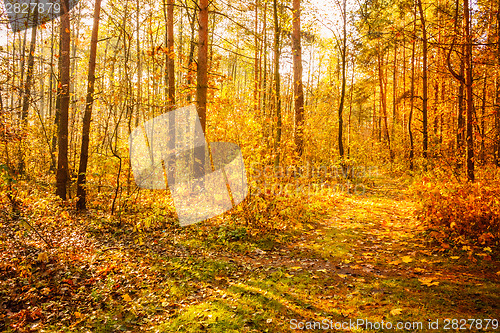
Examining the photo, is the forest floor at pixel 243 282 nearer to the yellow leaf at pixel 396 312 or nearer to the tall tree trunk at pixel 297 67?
the yellow leaf at pixel 396 312

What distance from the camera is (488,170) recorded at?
28.7 ft

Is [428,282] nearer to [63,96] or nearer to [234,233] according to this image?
[234,233]

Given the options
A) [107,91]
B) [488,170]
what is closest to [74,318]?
[107,91]

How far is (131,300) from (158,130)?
29.2 ft

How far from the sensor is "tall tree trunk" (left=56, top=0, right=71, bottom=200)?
27.7 feet

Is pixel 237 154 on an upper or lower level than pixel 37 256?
upper

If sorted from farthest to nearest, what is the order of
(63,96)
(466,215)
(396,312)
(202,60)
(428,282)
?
(63,96), (202,60), (466,215), (428,282), (396,312)

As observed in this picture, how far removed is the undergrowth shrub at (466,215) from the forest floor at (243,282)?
14.5 inches

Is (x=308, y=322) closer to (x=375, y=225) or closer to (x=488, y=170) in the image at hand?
(x=375, y=225)

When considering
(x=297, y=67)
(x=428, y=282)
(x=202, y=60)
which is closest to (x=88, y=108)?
(x=202, y=60)

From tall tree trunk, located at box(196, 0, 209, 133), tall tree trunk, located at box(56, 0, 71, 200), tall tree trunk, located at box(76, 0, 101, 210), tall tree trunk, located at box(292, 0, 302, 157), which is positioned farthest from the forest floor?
tall tree trunk, located at box(292, 0, 302, 157)

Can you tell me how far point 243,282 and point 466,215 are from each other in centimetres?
474

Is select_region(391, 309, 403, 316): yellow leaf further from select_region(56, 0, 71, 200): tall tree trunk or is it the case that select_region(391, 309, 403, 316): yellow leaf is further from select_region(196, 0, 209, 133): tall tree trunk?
select_region(56, 0, 71, 200): tall tree trunk

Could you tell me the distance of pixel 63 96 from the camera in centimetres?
873
